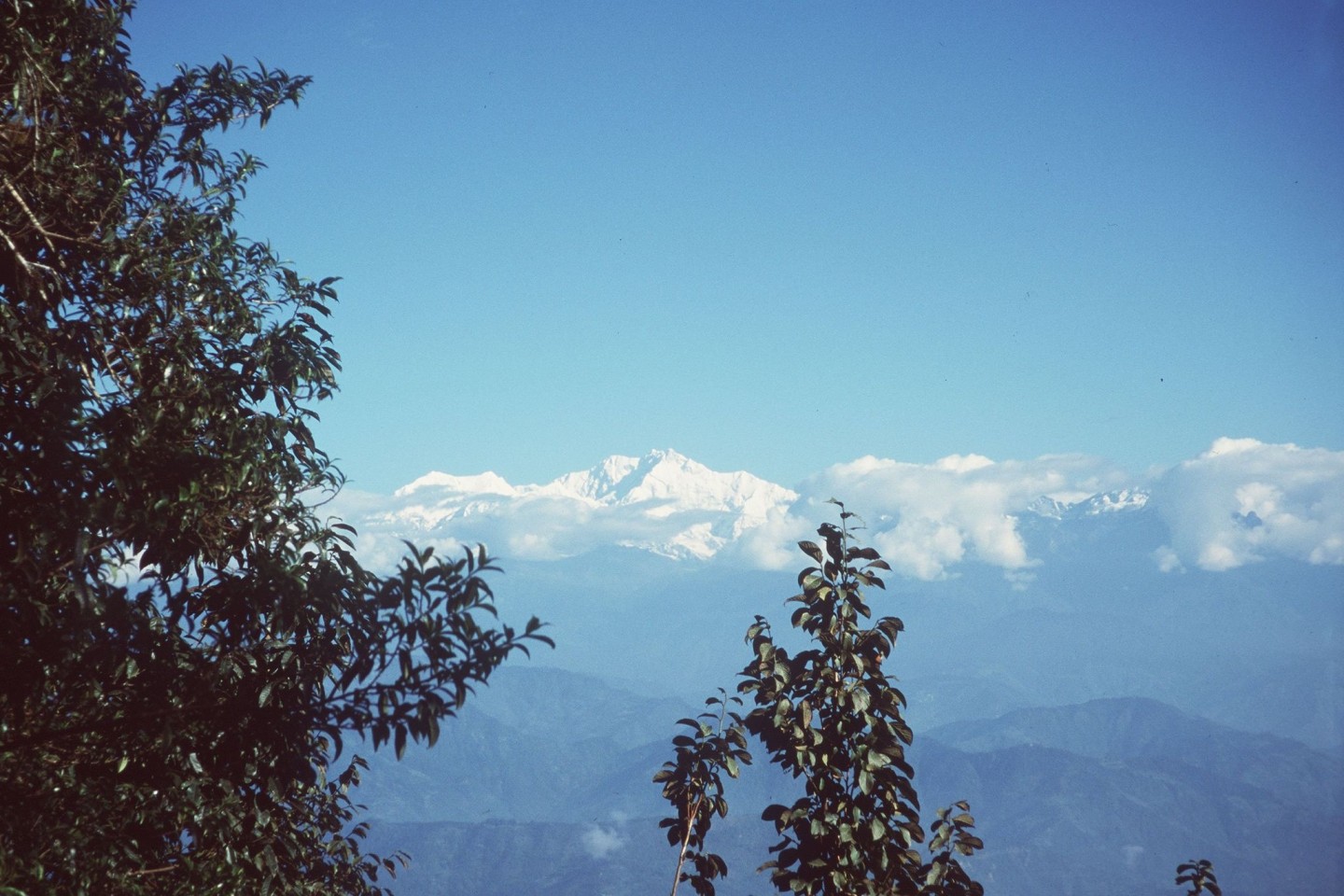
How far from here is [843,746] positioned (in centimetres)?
912

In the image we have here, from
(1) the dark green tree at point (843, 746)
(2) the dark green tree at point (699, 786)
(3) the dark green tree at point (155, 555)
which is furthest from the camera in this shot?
(2) the dark green tree at point (699, 786)

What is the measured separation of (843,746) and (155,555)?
23.1 ft

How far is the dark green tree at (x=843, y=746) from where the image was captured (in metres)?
8.73

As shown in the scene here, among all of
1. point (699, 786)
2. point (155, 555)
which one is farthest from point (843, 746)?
point (155, 555)

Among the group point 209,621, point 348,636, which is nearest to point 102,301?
point 209,621

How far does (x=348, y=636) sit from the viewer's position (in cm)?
659

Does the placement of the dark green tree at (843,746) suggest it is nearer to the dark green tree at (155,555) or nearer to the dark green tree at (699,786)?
the dark green tree at (699,786)

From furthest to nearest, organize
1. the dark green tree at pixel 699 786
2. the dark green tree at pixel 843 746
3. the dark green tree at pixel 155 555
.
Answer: the dark green tree at pixel 699 786
the dark green tree at pixel 843 746
the dark green tree at pixel 155 555

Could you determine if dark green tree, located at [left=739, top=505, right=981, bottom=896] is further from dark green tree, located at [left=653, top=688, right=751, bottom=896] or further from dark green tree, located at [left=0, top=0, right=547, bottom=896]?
dark green tree, located at [left=0, top=0, right=547, bottom=896]

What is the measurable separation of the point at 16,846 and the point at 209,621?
1.76 metres

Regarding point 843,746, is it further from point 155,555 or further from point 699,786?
point 155,555

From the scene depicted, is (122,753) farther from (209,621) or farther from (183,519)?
(183,519)

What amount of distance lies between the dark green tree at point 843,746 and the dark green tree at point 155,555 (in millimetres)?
4315

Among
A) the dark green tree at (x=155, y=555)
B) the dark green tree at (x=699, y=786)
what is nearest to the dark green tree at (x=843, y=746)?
the dark green tree at (x=699, y=786)
